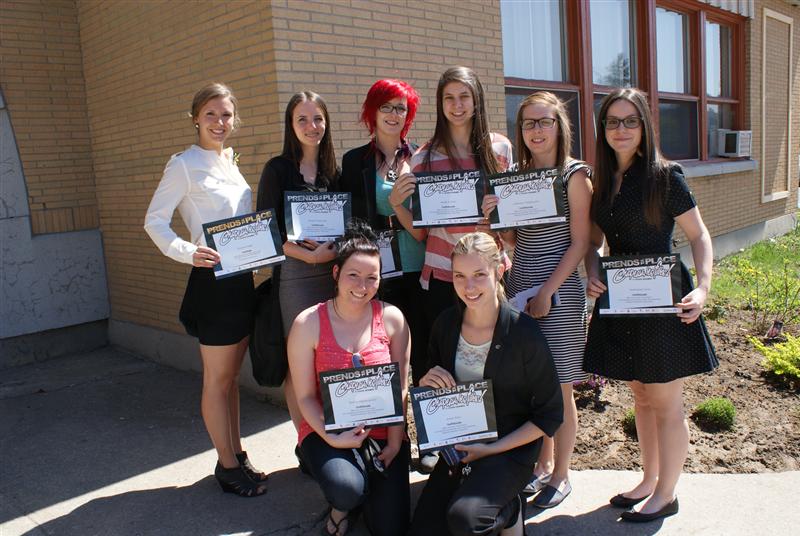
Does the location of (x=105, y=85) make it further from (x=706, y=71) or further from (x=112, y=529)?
(x=706, y=71)

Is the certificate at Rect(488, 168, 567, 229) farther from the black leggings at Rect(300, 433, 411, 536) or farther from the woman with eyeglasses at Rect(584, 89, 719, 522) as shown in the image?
the black leggings at Rect(300, 433, 411, 536)

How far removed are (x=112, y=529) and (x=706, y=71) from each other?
1110 centimetres

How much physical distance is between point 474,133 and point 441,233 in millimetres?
535

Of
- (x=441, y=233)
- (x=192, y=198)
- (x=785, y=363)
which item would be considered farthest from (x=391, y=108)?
(x=785, y=363)

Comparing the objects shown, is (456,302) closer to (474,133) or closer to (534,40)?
(474,133)

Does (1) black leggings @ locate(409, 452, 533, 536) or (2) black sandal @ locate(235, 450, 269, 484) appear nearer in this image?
(1) black leggings @ locate(409, 452, 533, 536)

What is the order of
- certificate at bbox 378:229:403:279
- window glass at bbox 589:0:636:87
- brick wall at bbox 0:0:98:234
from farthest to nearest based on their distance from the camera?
1. window glass at bbox 589:0:636:87
2. brick wall at bbox 0:0:98:234
3. certificate at bbox 378:229:403:279

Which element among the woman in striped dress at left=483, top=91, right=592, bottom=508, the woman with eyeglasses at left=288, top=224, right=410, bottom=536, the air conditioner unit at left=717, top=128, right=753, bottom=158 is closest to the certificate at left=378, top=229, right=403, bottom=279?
the woman with eyeglasses at left=288, top=224, right=410, bottom=536

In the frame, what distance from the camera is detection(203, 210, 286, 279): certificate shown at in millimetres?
3203

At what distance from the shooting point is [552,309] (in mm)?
3314

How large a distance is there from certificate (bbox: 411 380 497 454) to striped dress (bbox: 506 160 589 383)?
567 mm

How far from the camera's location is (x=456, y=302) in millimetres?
3209

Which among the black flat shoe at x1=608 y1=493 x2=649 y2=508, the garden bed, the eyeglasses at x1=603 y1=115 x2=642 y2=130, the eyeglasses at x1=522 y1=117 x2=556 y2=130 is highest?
the eyeglasses at x1=522 y1=117 x2=556 y2=130

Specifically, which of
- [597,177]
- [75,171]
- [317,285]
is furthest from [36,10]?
[597,177]
